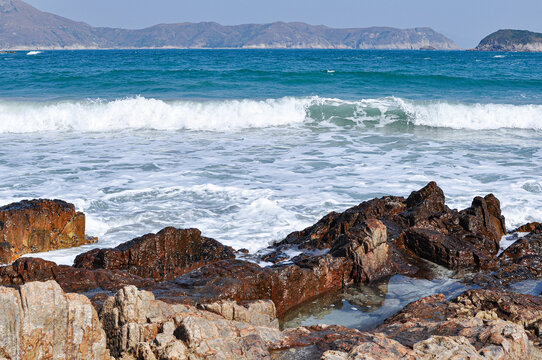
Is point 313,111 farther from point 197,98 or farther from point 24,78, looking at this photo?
point 24,78

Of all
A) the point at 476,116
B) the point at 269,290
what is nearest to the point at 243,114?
the point at 476,116

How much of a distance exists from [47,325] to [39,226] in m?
4.11

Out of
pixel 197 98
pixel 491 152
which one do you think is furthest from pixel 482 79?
pixel 491 152

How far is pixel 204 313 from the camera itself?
349cm

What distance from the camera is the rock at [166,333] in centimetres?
297

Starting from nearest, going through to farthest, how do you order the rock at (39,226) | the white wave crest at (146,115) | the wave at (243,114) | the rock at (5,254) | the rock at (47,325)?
1. the rock at (47,325)
2. the rock at (5,254)
3. the rock at (39,226)
4. the white wave crest at (146,115)
5. the wave at (243,114)

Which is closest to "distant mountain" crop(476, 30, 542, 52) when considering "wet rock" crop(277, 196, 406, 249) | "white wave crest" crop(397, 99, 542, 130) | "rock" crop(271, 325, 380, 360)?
"white wave crest" crop(397, 99, 542, 130)

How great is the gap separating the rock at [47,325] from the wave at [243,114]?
15.7m

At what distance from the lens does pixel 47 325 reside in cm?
284

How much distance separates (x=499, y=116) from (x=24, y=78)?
2365 centimetres

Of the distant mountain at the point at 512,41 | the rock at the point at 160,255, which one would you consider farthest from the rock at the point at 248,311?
the distant mountain at the point at 512,41

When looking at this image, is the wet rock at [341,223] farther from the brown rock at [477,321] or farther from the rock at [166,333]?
the rock at [166,333]

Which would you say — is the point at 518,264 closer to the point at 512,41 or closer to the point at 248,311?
the point at 248,311

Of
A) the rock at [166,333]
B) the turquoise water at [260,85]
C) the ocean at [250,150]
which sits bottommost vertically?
the ocean at [250,150]
